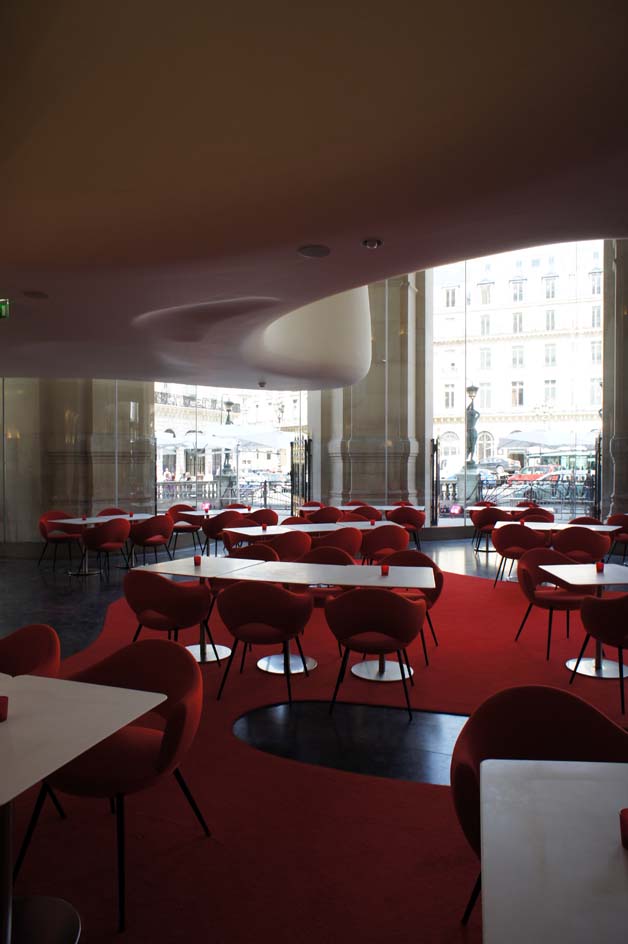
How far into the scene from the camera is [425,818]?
307cm

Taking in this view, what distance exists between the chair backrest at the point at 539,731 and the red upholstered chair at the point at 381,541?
5542 millimetres

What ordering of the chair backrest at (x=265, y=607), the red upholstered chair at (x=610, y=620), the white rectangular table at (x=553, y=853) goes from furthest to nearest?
the chair backrest at (x=265, y=607)
the red upholstered chair at (x=610, y=620)
the white rectangular table at (x=553, y=853)

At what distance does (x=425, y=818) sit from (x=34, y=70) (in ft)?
12.0

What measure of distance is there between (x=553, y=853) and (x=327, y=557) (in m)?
4.35

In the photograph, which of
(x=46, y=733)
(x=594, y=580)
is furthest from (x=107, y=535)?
(x=46, y=733)

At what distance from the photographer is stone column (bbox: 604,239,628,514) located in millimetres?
12133

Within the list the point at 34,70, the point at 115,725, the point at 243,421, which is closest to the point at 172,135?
the point at 34,70

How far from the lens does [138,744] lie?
9.37ft

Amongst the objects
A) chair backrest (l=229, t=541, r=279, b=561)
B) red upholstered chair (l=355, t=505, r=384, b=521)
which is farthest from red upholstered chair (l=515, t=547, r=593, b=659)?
red upholstered chair (l=355, t=505, r=384, b=521)

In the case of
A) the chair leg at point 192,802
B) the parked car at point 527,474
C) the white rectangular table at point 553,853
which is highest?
the parked car at point 527,474

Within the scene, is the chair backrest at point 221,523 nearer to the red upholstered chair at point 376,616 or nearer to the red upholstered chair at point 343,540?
the red upholstered chair at point 343,540

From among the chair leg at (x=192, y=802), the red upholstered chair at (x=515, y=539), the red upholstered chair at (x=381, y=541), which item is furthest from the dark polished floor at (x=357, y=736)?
the red upholstered chair at (x=515, y=539)

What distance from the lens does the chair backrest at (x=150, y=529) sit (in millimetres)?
9508

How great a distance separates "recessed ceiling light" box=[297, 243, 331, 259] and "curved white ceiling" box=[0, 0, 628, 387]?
11 cm
